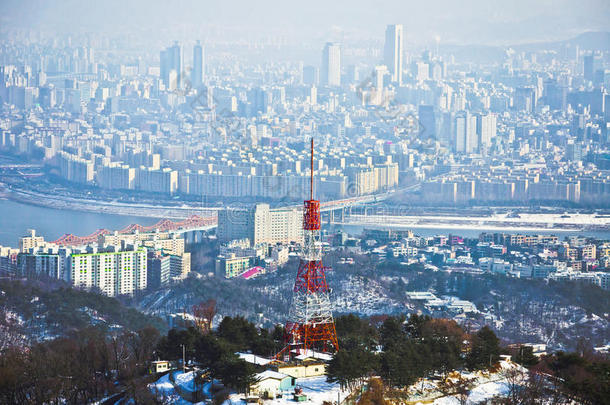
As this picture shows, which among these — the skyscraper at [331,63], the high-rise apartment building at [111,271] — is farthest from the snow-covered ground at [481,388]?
the skyscraper at [331,63]

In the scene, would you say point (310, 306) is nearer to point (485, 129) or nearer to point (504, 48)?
point (485, 129)

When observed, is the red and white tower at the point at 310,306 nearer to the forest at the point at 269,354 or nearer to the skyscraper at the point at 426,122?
the forest at the point at 269,354

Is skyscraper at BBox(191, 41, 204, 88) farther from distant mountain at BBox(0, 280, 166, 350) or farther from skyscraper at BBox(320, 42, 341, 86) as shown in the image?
distant mountain at BBox(0, 280, 166, 350)

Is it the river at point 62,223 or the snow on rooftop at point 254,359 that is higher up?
the snow on rooftop at point 254,359

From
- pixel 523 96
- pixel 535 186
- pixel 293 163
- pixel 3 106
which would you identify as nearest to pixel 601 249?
pixel 535 186

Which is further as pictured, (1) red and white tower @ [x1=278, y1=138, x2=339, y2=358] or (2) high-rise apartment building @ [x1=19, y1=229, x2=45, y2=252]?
(2) high-rise apartment building @ [x1=19, y1=229, x2=45, y2=252]

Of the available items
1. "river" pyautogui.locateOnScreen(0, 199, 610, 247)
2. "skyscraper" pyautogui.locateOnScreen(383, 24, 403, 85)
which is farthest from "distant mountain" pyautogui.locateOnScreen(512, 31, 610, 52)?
"river" pyautogui.locateOnScreen(0, 199, 610, 247)

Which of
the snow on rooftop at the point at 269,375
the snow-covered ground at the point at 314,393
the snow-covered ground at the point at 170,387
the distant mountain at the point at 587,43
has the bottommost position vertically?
the snow-covered ground at the point at 170,387

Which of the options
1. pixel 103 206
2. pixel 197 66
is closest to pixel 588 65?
pixel 197 66
